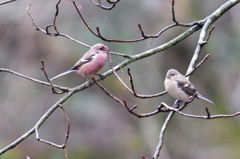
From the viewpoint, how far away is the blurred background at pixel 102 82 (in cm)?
1024

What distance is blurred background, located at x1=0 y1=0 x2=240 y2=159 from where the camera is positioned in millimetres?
10242

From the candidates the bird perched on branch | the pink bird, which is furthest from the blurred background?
the bird perched on branch

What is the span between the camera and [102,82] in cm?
1007

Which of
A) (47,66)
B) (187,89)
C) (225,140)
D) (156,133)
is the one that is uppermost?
(187,89)

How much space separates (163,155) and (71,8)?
14.2 feet

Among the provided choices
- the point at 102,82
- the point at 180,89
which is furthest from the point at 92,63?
the point at 102,82

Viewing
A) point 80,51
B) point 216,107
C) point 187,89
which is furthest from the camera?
point 216,107

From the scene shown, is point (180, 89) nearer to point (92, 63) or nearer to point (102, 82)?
point (92, 63)

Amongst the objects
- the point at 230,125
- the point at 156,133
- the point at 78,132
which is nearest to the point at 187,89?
the point at 156,133

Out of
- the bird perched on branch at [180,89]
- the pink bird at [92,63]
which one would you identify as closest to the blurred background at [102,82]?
the pink bird at [92,63]

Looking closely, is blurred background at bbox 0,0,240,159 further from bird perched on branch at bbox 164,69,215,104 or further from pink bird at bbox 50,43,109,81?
bird perched on branch at bbox 164,69,215,104

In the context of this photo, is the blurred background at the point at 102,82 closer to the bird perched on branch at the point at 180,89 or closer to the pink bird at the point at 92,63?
the pink bird at the point at 92,63

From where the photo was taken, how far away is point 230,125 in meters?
11.3

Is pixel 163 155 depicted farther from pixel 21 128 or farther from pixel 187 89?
pixel 187 89
